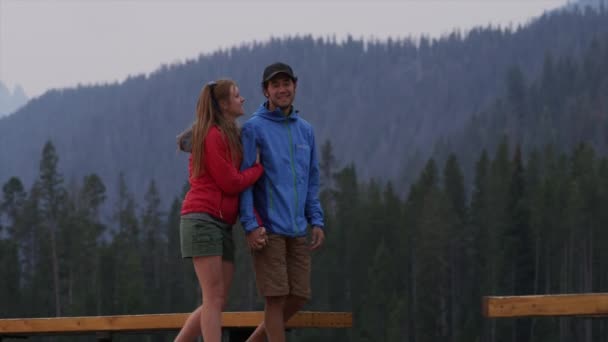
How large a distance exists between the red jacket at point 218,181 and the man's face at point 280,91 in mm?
393

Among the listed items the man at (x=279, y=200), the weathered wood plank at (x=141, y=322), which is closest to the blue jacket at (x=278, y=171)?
the man at (x=279, y=200)

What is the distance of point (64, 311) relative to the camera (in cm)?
7162

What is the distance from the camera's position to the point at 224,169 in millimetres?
6027

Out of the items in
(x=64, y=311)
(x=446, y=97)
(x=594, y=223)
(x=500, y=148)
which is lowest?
(x=64, y=311)

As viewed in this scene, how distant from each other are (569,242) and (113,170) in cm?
13679

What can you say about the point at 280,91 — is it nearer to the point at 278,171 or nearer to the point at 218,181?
the point at 278,171

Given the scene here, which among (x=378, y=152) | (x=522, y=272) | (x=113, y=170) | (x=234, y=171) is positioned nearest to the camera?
(x=234, y=171)

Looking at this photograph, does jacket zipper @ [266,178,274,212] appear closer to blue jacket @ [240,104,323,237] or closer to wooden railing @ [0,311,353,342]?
blue jacket @ [240,104,323,237]

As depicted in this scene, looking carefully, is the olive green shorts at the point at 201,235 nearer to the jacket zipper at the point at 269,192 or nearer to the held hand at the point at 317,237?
the jacket zipper at the point at 269,192

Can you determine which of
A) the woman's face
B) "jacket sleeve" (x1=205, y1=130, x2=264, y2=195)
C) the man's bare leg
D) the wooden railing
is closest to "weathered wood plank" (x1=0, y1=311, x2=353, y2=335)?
the wooden railing

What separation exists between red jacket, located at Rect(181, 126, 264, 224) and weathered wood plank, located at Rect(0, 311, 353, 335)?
47.4 inches

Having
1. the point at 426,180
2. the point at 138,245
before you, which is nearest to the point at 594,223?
the point at 426,180

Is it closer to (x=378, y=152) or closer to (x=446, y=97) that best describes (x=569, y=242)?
(x=378, y=152)

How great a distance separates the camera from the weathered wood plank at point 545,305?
5715 mm
